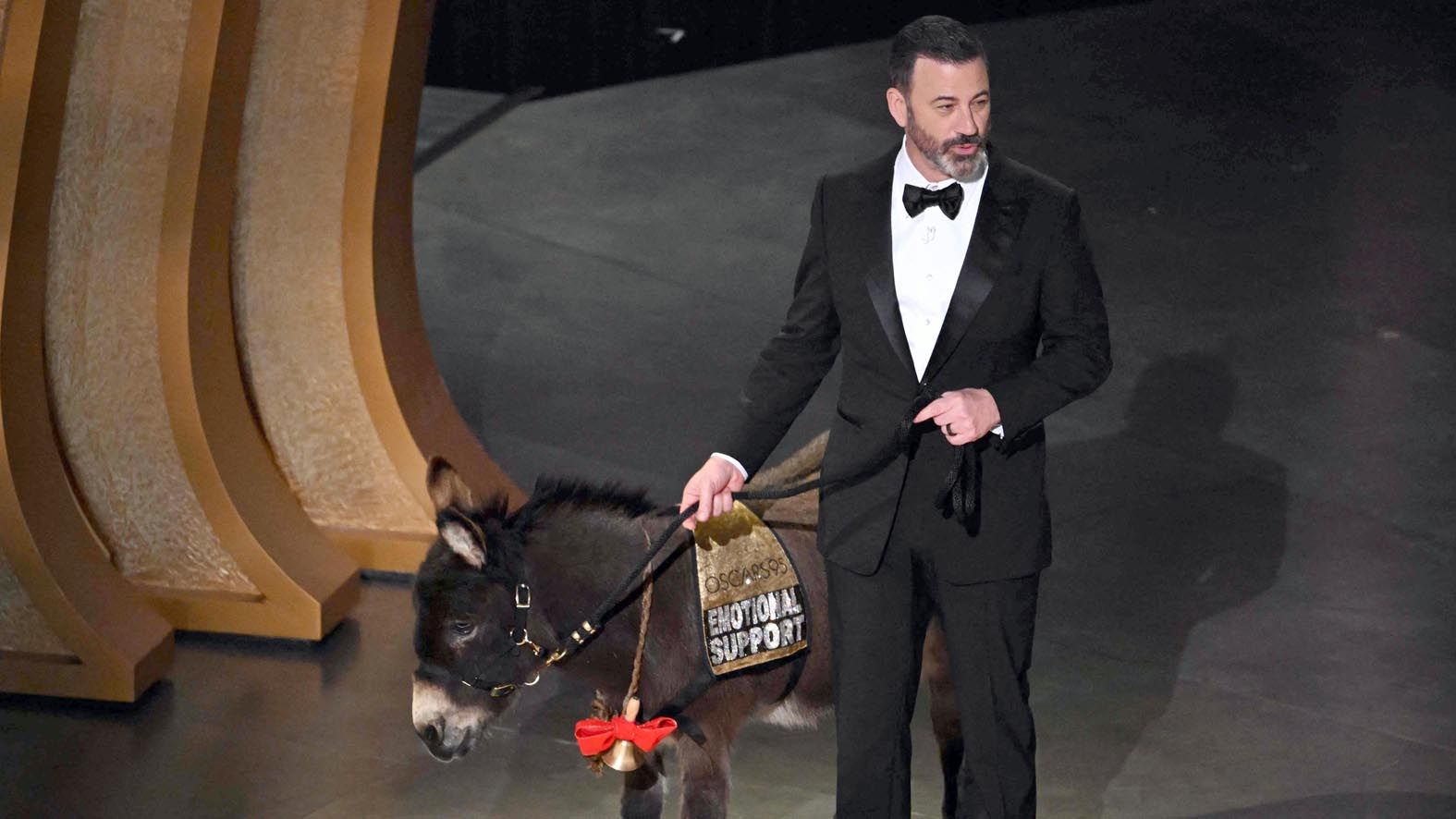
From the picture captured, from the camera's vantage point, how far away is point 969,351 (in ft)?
11.1

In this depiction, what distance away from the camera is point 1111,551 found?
19.2 ft

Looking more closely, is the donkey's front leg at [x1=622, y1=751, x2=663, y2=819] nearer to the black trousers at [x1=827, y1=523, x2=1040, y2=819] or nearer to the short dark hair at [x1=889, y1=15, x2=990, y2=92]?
the black trousers at [x1=827, y1=523, x2=1040, y2=819]

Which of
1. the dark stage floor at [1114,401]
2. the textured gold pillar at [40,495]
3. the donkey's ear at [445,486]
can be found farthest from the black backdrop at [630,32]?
the donkey's ear at [445,486]

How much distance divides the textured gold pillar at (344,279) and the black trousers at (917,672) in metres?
2.54

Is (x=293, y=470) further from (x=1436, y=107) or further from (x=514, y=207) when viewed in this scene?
(x=1436, y=107)

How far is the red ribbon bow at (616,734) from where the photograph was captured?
3.81 m

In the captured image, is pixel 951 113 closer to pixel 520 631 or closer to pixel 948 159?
pixel 948 159

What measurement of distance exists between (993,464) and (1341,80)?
7131 mm

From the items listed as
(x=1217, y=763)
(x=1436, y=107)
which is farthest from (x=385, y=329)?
(x=1436, y=107)

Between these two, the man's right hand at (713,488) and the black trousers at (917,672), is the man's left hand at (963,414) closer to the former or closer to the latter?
the black trousers at (917,672)

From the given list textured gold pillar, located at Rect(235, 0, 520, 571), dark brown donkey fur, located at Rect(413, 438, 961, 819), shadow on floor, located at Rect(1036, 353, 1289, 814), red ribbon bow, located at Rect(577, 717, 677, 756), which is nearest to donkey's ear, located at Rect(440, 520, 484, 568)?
dark brown donkey fur, located at Rect(413, 438, 961, 819)

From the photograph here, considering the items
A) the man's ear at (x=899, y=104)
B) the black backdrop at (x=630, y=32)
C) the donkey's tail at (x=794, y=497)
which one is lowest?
the black backdrop at (x=630, y=32)

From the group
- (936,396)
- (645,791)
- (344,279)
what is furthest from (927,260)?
(344,279)

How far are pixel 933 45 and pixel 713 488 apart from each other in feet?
2.80
